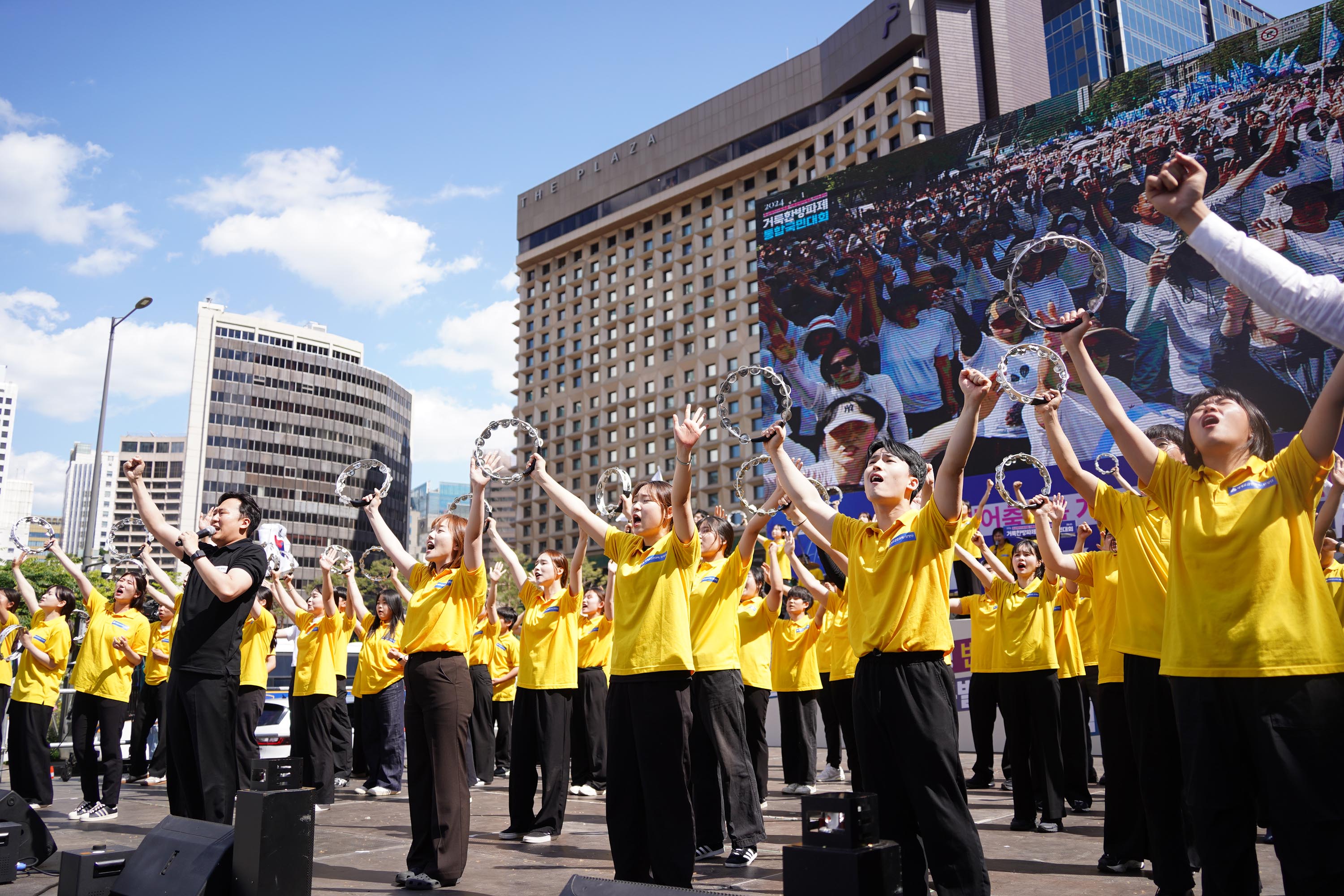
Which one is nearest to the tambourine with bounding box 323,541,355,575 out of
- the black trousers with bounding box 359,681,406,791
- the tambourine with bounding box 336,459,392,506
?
the tambourine with bounding box 336,459,392,506

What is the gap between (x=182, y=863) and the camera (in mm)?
4344

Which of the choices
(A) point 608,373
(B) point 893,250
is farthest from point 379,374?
(B) point 893,250

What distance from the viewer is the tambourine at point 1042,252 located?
438 cm

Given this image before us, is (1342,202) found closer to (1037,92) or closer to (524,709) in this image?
(524,709)

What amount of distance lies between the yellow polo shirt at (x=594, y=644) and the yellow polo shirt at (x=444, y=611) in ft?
15.0

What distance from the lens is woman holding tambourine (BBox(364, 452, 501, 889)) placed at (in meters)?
5.65

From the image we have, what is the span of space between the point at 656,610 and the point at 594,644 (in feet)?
19.3

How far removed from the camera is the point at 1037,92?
209ft

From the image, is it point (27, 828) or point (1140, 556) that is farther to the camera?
point (27, 828)

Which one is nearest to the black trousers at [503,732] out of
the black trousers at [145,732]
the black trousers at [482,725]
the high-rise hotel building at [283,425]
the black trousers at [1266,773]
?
the black trousers at [482,725]

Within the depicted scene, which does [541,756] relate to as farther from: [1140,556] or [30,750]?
[30,750]

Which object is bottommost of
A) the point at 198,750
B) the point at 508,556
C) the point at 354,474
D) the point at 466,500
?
the point at 198,750

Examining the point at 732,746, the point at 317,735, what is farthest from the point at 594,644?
the point at 732,746

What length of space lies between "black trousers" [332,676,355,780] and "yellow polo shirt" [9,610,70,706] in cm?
257
